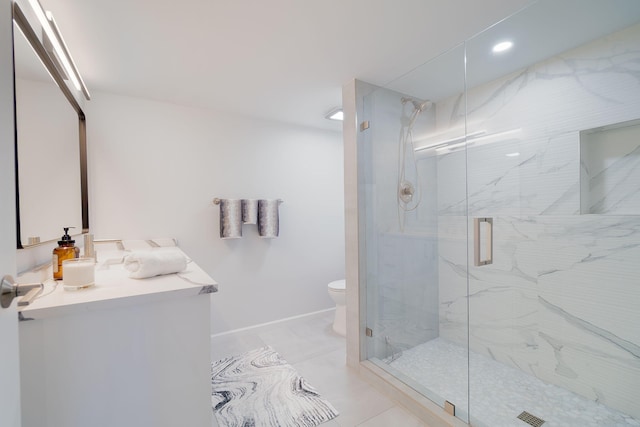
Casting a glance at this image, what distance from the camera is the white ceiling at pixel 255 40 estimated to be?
1346 mm

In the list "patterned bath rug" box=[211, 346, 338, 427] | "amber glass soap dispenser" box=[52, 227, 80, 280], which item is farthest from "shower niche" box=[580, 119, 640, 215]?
"amber glass soap dispenser" box=[52, 227, 80, 280]

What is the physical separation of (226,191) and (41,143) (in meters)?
1.41

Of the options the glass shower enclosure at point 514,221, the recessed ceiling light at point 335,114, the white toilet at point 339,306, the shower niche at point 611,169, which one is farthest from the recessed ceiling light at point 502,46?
the white toilet at point 339,306

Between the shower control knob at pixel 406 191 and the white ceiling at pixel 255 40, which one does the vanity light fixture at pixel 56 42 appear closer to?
the white ceiling at pixel 255 40

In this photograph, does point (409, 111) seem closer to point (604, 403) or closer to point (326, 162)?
point (326, 162)

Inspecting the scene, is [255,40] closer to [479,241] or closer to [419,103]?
[419,103]

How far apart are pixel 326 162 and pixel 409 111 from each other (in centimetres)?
120

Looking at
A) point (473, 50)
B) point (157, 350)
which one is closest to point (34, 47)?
point (157, 350)

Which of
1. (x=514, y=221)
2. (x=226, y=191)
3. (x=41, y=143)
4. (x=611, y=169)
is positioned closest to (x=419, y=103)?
(x=514, y=221)

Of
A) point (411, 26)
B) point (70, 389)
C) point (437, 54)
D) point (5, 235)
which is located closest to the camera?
point (5, 235)

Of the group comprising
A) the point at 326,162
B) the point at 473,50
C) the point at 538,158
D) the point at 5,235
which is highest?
the point at 473,50

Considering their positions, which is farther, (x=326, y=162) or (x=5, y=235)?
(x=326, y=162)

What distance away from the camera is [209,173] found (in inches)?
101

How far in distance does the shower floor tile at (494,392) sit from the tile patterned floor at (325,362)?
264 mm
